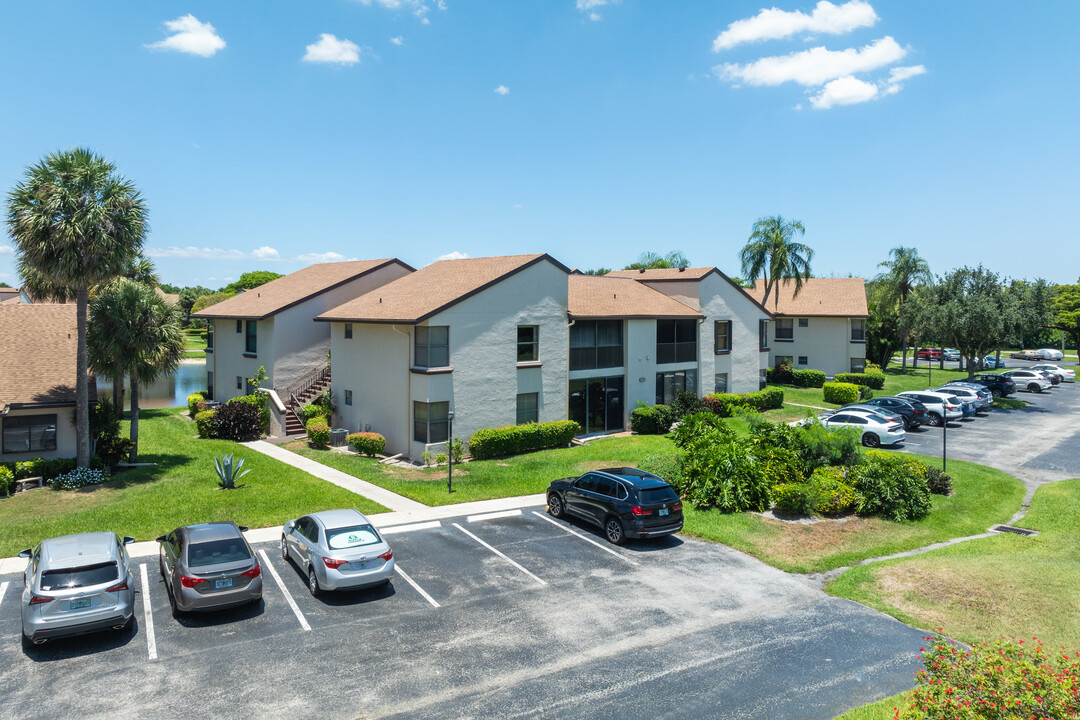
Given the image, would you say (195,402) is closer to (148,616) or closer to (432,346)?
(432,346)

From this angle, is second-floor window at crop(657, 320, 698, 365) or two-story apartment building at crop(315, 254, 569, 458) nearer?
two-story apartment building at crop(315, 254, 569, 458)

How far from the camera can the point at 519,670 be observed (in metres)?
11.2

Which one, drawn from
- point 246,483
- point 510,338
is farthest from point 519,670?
point 510,338

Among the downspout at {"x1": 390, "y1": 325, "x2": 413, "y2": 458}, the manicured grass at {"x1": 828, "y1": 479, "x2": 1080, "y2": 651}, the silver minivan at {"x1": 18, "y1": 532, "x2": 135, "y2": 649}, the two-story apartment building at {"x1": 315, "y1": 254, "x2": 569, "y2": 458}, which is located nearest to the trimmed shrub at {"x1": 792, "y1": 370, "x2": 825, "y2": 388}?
the two-story apartment building at {"x1": 315, "y1": 254, "x2": 569, "y2": 458}

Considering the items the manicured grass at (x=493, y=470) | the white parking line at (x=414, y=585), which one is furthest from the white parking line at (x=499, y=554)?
the manicured grass at (x=493, y=470)

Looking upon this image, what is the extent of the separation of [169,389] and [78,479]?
1567 inches

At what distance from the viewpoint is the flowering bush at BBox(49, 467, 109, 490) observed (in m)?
21.7

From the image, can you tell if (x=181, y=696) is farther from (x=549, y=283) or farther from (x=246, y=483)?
(x=549, y=283)

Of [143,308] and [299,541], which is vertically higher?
[143,308]

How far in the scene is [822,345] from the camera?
53.6 m

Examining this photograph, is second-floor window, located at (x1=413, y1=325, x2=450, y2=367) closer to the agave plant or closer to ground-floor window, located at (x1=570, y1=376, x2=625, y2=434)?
ground-floor window, located at (x1=570, y1=376, x2=625, y2=434)

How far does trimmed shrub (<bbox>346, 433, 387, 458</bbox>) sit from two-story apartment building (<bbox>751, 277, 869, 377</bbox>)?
116 feet

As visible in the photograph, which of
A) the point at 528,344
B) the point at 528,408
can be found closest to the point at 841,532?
the point at 528,408

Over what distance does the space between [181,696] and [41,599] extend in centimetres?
325
